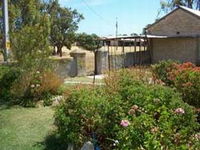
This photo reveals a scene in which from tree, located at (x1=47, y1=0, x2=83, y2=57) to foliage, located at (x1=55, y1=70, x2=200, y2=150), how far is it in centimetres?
4048

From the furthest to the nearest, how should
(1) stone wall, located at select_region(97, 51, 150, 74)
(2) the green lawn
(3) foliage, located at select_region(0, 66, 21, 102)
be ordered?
1. (1) stone wall, located at select_region(97, 51, 150, 74)
2. (3) foliage, located at select_region(0, 66, 21, 102)
3. (2) the green lawn

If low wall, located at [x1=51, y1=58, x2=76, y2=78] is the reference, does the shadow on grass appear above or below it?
below

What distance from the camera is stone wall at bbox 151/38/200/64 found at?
A: 3067 cm

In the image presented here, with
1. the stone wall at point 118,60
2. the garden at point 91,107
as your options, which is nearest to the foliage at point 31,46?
the garden at point 91,107

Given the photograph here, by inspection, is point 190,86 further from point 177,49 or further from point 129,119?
point 177,49

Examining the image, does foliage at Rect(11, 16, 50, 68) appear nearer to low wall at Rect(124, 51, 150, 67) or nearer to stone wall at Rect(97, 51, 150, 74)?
stone wall at Rect(97, 51, 150, 74)

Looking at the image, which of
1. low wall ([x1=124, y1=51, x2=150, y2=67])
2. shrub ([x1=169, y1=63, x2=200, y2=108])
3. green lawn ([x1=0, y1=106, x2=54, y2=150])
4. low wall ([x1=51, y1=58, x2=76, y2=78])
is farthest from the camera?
low wall ([x1=124, y1=51, x2=150, y2=67])

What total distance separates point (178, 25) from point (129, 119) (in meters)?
27.4

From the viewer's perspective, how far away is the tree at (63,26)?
4766 centimetres

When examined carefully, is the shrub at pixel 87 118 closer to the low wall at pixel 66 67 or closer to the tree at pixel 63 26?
the low wall at pixel 66 67

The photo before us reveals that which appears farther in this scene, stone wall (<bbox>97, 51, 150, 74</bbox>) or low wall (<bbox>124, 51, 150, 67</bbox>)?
low wall (<bbox>124, 51, 150, 67</bbox>)

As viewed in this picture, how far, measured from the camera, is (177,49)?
31641 mm

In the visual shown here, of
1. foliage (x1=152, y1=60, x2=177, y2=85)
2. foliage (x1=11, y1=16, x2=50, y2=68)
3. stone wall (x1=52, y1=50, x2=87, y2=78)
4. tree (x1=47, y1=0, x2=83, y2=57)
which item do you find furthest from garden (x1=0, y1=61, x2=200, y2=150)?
tree (x1=47, y1=0, x2=83, y2=57)

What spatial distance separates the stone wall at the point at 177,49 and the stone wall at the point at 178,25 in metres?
0.63
